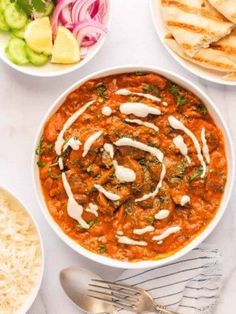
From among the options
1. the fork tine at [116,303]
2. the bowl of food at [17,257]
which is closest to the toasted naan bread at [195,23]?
the bowl of food at [17,257]

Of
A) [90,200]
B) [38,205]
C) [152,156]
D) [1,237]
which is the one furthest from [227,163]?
[1,237]

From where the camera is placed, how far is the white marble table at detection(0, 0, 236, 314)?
3.93m

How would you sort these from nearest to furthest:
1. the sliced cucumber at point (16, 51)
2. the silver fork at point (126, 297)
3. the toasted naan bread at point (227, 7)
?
the toasted naan bread at point (227, 7), the sliced cucumber at point (16, 51), the silver fork at point (126, 297)

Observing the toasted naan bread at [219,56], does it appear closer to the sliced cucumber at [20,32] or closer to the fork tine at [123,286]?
the sliced cucumber at [20,32]

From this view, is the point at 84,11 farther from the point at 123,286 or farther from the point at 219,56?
the point at 123,286

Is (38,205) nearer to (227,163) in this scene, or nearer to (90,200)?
(90,200)

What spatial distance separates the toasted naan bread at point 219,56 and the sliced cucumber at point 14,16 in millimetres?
912

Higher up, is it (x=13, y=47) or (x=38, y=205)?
(x=13, y=47)

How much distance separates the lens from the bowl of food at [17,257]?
3.84m

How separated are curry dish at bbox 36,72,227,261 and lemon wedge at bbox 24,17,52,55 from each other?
0.32 metres

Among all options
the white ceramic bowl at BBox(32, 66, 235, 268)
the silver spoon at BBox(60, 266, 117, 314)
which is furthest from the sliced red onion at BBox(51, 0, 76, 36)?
the silver spoon at BBox(60, 266, 117, 314)

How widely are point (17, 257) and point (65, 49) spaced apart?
3.99 feet

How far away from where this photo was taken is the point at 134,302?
3879 millimetres

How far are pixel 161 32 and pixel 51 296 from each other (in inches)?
→ 66.4
